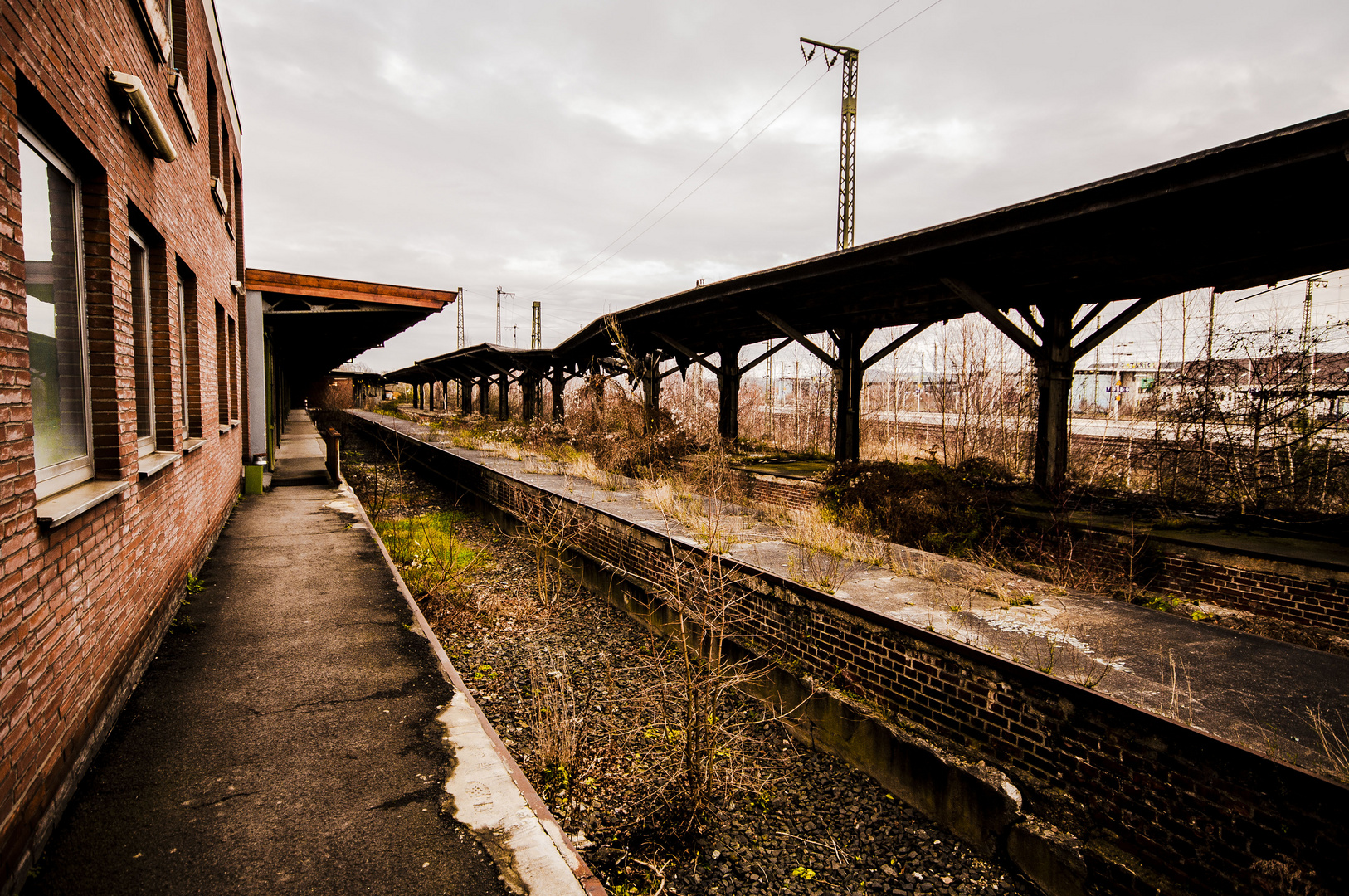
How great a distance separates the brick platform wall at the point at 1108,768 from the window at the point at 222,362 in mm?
7902

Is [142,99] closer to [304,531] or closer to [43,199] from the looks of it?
[43,199]

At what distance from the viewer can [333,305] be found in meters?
11.8

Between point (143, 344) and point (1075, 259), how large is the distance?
8383 mm

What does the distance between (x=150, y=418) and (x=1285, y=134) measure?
26.5 feet

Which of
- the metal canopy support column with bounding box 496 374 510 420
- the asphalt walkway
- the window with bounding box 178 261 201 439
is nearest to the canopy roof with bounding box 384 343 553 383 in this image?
the metal canopy support column with bounding box 496 374 510 420

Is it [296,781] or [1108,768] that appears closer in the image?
[296,781]

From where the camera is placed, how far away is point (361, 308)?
1176 cm

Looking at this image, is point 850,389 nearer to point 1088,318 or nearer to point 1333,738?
point 1088,318

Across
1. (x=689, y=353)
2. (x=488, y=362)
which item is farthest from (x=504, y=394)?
(x=689, y=353)

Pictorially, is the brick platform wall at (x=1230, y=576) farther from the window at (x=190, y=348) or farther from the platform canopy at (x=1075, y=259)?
the window at (x=190, y=348)

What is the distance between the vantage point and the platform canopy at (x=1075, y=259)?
4.52 metres

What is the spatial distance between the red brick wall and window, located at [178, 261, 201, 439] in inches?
31.1

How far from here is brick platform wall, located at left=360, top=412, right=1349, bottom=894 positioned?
2.64 m

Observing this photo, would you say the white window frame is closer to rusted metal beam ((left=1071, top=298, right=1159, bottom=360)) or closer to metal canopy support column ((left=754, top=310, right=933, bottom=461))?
metal canopy support column ((left=754, top=310, right=933, bottom=461))
